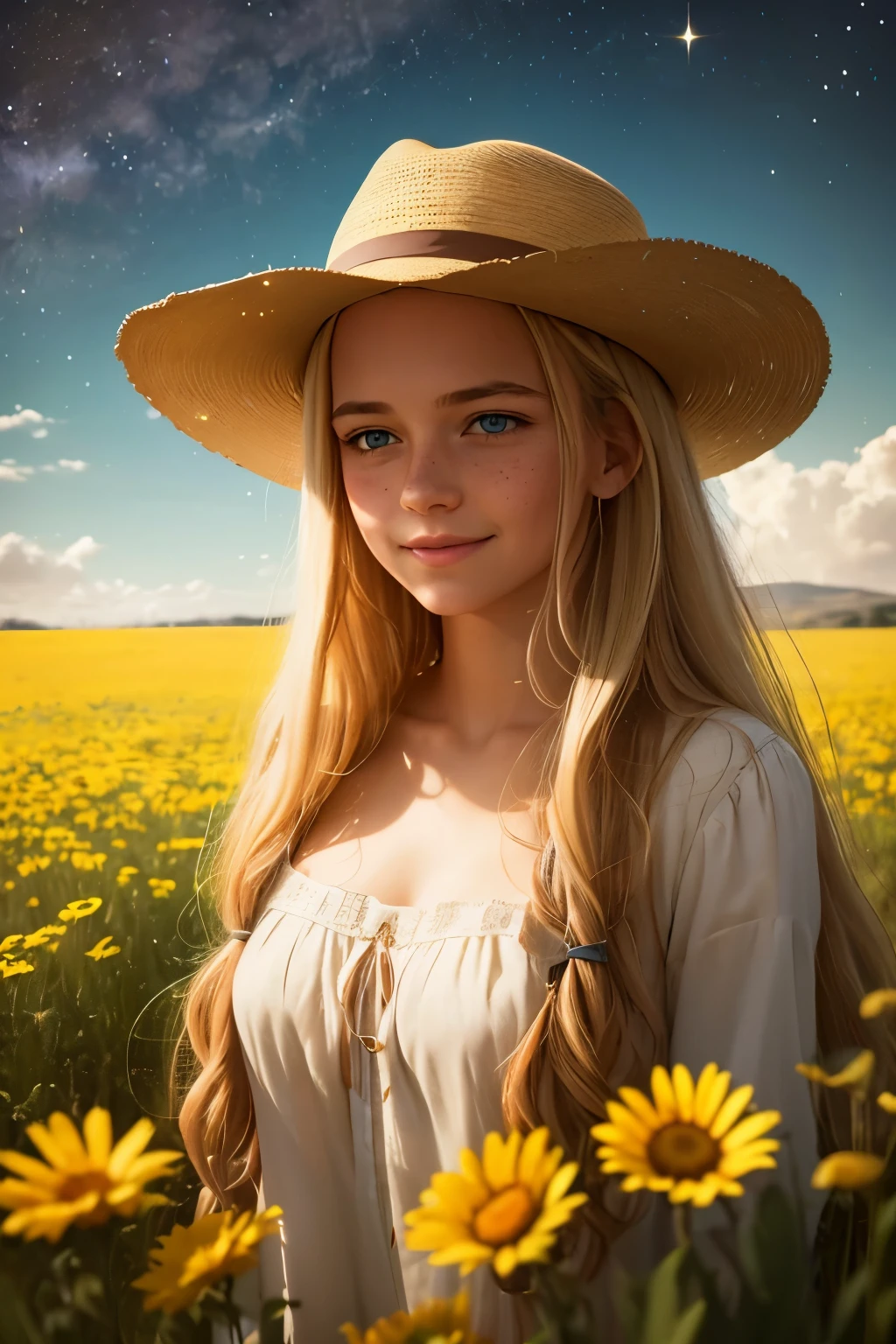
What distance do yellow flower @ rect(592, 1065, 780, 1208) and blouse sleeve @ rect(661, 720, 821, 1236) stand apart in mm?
308

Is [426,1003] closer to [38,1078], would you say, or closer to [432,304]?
[38,1078]

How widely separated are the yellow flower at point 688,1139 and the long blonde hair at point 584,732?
351 millimetres

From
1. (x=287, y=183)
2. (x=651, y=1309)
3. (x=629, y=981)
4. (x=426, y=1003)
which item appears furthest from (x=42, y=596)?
(x=651, y=1309)

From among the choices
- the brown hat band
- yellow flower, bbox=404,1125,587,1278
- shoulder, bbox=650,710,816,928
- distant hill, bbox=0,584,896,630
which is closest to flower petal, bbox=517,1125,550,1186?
yellow flower, bbox=404,1125,587,1278

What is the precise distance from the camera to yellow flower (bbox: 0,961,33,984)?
851 millimetres

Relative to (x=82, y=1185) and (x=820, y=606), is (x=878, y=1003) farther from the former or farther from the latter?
(x=820, y=606)

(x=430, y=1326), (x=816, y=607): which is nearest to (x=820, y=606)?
(x=816, y=607)

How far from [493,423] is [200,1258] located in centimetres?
71

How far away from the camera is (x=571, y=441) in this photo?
91 centimetres

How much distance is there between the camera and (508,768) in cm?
102

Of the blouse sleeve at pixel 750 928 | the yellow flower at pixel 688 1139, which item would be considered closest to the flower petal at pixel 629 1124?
the yellow flower at pixel 688 1139

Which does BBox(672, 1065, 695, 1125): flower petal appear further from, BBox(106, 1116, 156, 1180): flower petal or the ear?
the ear

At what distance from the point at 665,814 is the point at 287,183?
895mm

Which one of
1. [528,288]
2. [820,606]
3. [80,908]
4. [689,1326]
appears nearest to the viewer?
[689,1326]
